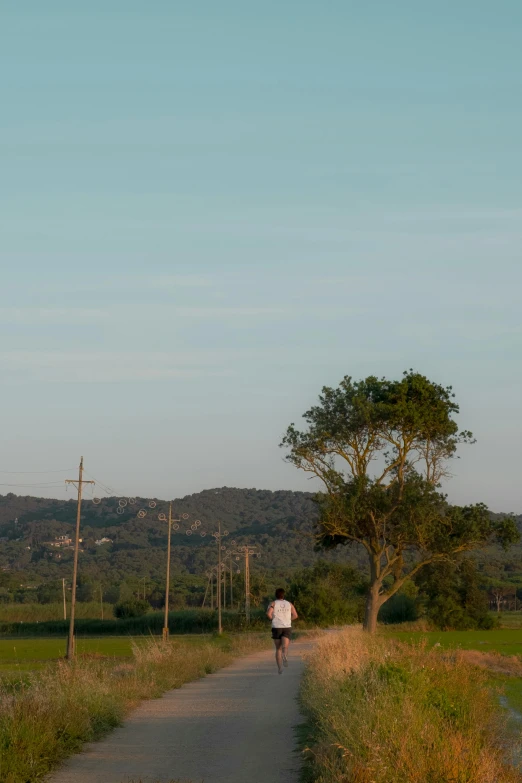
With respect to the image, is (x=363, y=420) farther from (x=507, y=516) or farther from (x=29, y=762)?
(x=29, y=762)

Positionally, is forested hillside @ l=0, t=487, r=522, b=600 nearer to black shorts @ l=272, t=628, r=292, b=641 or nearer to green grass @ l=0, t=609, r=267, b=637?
green grass @ l=0, t=609, r=267, b=637

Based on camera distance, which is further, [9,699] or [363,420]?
[363,420]

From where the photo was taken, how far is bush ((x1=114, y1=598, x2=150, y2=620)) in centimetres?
10406

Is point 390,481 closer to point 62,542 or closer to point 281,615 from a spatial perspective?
point 281,615

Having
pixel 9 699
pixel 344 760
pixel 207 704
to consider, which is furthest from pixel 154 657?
pixel 344 760

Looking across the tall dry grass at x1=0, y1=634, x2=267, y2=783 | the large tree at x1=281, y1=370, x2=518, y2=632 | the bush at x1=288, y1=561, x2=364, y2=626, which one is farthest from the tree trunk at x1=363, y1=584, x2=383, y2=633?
the tall dry grass at x1=0, y1=634, x2=267, y2=783

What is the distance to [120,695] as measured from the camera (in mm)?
16844

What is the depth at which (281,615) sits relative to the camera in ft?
69.0

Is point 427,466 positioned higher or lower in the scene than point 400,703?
higher

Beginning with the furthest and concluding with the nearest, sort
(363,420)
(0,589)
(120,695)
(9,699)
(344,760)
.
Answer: (0,589) → (363,420) → (120,695) → (9,699) → (344,760)

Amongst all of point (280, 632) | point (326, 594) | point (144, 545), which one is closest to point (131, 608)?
point (326, 594)

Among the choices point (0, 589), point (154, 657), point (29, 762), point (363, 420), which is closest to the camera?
point (29, 762)

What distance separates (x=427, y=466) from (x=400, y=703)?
38393mm

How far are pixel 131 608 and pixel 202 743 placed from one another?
94407 mm
